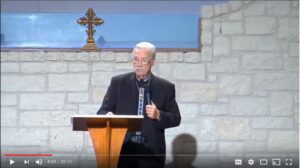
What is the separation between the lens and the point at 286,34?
10.6ft

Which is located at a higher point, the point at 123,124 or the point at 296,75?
the point at 296,75

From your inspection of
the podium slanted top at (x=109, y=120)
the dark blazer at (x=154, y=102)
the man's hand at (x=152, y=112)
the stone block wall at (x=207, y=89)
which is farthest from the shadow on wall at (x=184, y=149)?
the podium slanted top at (x=109, y=120)

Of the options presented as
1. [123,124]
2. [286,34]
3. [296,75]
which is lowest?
[123,124]

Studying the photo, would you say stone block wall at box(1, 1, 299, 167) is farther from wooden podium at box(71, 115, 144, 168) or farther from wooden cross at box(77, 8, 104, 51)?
wooden podium at box(71, 115, 144, 168)

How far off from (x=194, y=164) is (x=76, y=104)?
815 millimetres

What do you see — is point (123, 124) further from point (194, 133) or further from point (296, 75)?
point (296, 75)

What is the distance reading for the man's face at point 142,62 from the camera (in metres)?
2.90

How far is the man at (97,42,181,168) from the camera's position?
2781 mm

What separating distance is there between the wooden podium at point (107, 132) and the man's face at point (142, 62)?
2.10ft

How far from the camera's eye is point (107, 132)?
2264mm

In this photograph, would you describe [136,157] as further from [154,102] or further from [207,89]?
[207,89]

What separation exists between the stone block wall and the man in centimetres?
23

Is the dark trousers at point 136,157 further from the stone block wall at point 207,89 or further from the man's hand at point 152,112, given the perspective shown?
the stone block wall at point 207,89

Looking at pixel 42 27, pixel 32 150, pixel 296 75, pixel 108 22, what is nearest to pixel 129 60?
pixel 108 22
